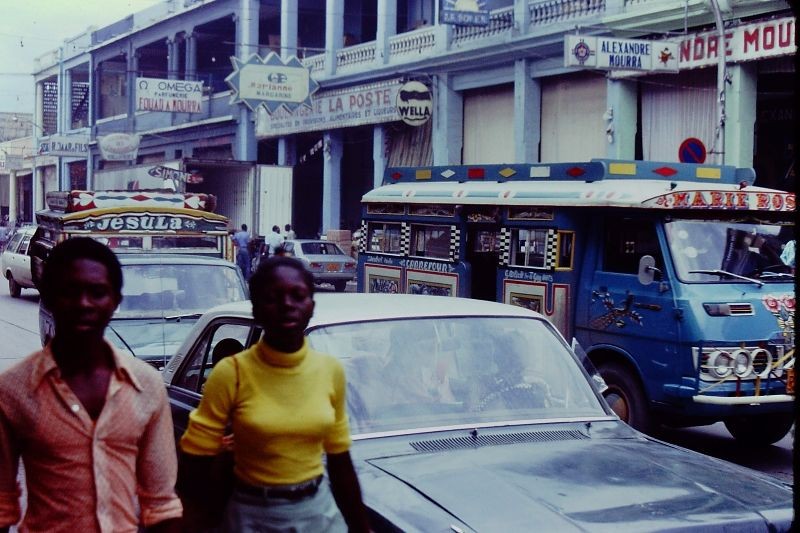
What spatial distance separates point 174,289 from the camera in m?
10.7

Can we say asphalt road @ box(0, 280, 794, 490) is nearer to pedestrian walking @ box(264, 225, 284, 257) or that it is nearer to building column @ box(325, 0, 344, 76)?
pedestrian walking @ box(264, 225, 284, 257)

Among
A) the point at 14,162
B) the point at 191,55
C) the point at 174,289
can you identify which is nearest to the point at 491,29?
the point at 174,289

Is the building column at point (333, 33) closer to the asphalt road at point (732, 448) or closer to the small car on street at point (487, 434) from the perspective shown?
the asphalt road at point (732, 448)

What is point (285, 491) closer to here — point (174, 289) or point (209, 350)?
point (209, 350)

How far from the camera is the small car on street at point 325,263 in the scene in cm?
A: 2678

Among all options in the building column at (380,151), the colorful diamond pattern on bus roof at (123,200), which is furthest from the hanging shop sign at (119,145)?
the colorful diamond pattern on bus roof at (123,200)

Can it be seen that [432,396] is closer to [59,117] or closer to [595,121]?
[595,121]

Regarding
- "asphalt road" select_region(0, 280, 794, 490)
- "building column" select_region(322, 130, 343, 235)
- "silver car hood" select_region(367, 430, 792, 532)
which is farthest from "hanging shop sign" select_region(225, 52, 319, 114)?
"silver car hood" select_region(367, 430, 792, 532)

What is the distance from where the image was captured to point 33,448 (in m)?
2.89

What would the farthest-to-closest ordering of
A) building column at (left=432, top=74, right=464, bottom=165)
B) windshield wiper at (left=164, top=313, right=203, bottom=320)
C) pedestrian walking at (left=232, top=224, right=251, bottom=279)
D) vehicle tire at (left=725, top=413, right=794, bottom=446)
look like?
pedestrian walking at (left=232, top=224, right=251, bottom=279), building column at (left=432, top=74, right=464, bottom=165), windshield wiper at (left=164, top=313, right=203, bottom=320), vehicle tire at (left=725, top=413, right=794, bottom=446)

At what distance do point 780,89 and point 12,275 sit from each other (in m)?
18.3

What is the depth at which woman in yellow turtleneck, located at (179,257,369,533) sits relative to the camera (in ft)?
11.0

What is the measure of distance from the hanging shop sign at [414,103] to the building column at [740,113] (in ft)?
31.7

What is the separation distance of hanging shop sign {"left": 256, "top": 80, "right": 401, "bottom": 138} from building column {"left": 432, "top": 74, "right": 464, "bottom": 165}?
128 cm
